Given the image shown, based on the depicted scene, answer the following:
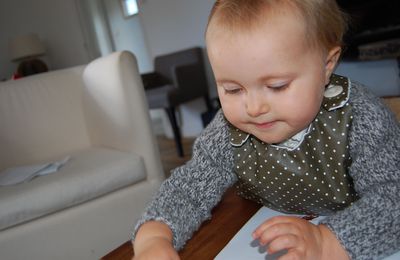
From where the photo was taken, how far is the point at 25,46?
4.25m

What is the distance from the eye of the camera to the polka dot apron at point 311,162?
0.52 metres

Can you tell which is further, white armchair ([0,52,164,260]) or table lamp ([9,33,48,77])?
table lamp ([9,33,48,77])

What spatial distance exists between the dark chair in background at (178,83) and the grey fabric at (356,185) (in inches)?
84.9

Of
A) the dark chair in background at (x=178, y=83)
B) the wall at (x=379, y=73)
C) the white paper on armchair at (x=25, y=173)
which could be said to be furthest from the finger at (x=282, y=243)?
the dark chair in background at (x=178, y=83)

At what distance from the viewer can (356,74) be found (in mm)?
2572

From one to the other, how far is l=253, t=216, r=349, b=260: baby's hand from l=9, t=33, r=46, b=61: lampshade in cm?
442

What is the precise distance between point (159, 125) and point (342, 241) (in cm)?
391

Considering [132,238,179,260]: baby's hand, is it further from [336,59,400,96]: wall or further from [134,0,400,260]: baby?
[336,59,400,96]: wall

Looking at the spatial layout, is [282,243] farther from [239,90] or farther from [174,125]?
[174,125]

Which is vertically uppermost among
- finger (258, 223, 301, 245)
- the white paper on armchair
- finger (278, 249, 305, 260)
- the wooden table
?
finger (258, 223, 301, 245)

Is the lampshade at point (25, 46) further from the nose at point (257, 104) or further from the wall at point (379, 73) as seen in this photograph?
the nose at point (257, 104)

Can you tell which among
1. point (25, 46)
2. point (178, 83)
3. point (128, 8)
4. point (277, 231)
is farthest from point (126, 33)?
point (277, 231)

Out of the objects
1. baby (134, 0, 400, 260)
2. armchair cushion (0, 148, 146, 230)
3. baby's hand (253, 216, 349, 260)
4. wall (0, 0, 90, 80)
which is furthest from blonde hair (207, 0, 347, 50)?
wall (0, 0, 90, 80)

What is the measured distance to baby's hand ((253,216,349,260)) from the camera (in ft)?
1.26
